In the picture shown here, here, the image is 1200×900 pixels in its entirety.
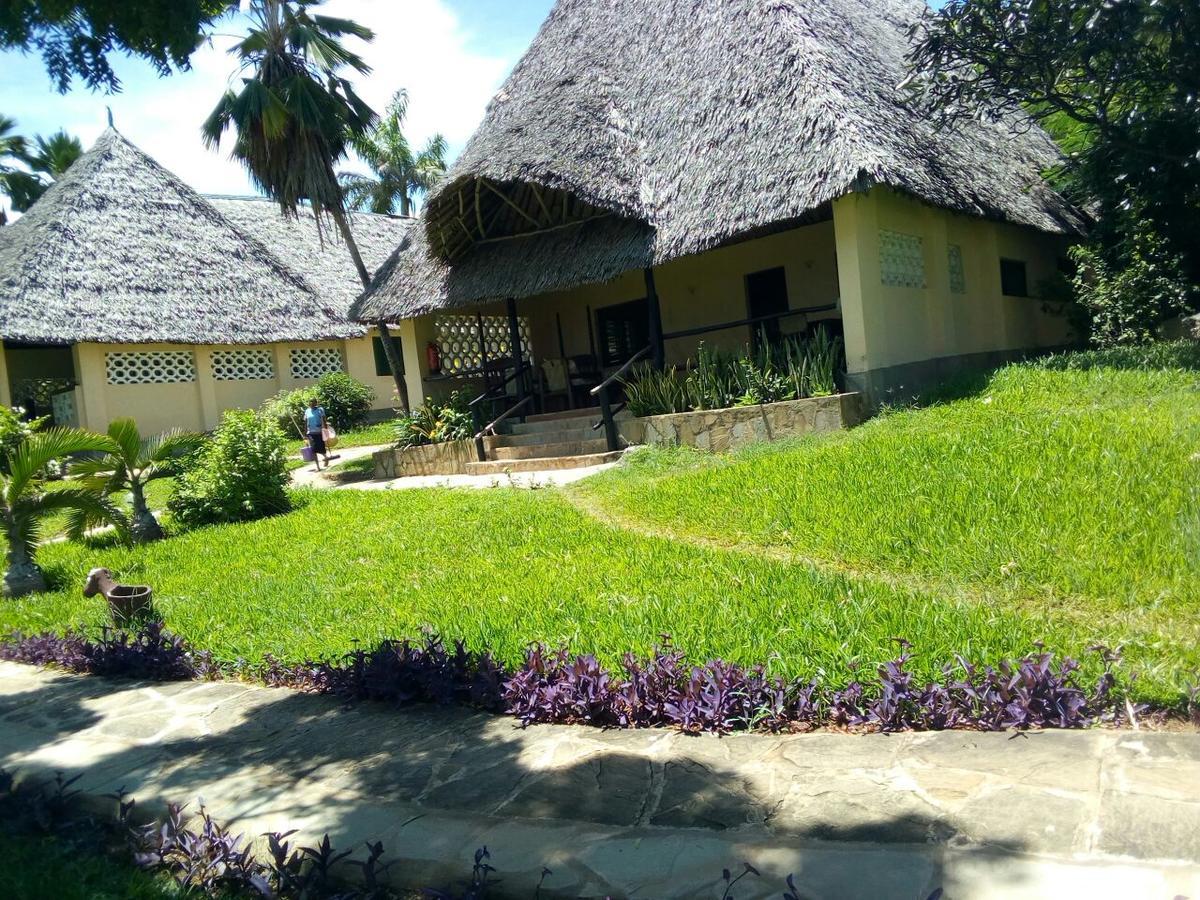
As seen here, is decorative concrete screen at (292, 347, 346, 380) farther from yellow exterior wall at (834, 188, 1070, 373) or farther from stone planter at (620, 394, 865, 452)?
yellow exterior wall at (834, 188, 1070, 373)

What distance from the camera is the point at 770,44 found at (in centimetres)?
1151

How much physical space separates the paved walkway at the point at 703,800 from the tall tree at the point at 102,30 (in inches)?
132

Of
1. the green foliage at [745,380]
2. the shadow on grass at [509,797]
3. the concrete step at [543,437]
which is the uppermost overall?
the green foliage at [745,380]

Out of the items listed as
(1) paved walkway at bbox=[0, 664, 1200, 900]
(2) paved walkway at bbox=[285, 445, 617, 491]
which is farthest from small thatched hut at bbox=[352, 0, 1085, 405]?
(1) paved walkway at bbox=[0, 664, 1200, 900]

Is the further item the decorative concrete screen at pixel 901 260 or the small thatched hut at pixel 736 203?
the decorative concrete screen at pixel 901 260

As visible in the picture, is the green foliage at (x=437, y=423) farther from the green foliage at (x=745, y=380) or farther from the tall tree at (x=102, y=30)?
the tall tree at (x=102, y=30)

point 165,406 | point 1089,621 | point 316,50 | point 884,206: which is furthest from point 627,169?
point 165,406

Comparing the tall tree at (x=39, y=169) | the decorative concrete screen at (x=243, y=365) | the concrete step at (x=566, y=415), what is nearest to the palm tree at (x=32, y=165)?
the tall tree at (x=39, y=169)

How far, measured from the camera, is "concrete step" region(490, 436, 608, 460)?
11859mm

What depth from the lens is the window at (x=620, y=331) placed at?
636 inches

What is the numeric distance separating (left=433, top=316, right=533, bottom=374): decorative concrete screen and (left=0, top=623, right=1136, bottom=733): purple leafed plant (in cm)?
1076

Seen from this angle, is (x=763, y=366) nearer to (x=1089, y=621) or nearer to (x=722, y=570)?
(x=722, y=570)

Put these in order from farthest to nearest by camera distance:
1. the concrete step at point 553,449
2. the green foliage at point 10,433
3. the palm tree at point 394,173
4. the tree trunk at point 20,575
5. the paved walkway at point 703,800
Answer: the palm tree at point 394,173 < the concrete step at point 553,449 < the green foliage at point 10,433 < the tree trunk at point 20,575 < the paved walkway at point 703,800

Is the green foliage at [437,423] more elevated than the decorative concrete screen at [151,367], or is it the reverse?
the decorative concrete screen at [151,367]
